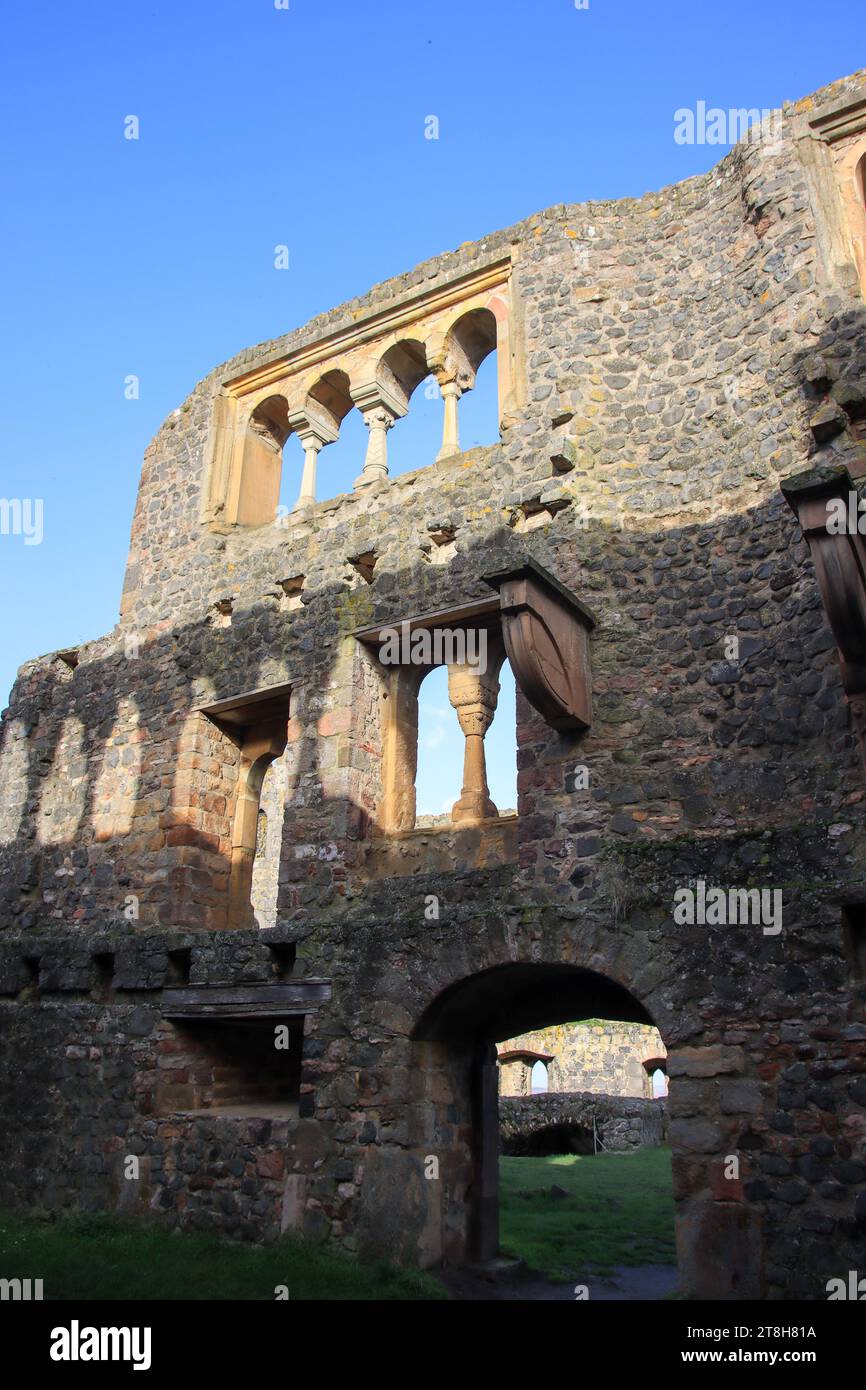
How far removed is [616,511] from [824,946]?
407 centimetres

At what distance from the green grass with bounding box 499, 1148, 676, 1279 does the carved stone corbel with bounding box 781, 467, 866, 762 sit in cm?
557

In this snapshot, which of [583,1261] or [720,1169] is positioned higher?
[720,1169]

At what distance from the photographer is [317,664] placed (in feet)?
31.3

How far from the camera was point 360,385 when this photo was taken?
10.9m

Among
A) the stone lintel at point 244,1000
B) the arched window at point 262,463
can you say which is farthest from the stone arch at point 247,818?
the arched window at point 262,463

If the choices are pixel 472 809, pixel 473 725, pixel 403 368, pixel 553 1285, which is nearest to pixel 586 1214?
pixel 553 1285

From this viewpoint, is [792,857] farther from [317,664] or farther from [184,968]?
[184,968]

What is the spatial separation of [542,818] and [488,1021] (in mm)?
1812

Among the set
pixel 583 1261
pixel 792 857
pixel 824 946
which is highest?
pixel 792 857

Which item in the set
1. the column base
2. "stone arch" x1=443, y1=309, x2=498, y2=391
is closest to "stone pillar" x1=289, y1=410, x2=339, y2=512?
"stone arch" x1=443, y1=309, x2=498, y2=391

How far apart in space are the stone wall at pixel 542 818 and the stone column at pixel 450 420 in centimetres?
35

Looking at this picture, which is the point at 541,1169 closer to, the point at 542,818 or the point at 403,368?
the point at 542,818
